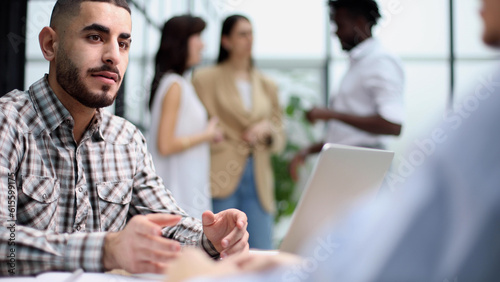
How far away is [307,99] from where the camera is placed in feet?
19.6

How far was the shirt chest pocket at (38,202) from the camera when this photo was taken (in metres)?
1.11

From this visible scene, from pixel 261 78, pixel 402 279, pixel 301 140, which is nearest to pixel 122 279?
pixel 402 279

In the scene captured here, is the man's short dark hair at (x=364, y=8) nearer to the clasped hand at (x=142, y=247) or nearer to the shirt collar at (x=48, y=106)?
the shirt collar at (x=48, y=106)

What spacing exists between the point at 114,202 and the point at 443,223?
1.01 m

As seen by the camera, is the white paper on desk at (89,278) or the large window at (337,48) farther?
the large window at (337,48)

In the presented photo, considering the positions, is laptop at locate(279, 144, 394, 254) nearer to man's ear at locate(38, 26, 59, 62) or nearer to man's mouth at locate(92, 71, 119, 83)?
man's mouth at locate(92, 71, 119, 83)

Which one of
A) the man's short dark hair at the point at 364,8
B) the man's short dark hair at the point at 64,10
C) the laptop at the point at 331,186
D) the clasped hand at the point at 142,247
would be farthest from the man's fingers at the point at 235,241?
the man's short dark hair at the point at 364,8

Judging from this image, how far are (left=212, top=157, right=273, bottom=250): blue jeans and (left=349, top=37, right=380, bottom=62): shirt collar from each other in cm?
80

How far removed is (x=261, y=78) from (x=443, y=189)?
2720mm

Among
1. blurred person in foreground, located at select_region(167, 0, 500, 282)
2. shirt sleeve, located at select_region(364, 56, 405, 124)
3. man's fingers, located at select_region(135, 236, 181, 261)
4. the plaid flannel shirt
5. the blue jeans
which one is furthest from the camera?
the blue jeans

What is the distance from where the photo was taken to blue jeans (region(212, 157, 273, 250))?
9.07 ft

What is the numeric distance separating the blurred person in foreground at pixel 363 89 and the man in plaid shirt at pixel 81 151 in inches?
44.5

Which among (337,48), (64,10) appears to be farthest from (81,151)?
(337,48)

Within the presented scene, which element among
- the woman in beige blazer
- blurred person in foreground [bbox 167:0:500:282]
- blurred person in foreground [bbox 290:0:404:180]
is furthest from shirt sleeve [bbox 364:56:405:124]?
blurred person in foreground [bbox 167:0:500:282]
